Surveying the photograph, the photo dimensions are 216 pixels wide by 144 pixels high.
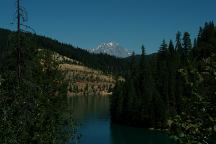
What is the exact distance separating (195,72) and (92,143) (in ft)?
243

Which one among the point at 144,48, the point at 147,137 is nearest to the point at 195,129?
the point at 147,137

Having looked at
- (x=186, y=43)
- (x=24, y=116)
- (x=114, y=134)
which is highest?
(x=186, y=43)

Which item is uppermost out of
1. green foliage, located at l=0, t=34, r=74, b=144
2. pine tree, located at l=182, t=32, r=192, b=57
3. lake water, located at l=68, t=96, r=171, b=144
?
pine tree, located at l=182, t=32, r=192, b=57

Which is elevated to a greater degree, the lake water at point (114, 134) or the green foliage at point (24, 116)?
the green foliage at point (24, 116)

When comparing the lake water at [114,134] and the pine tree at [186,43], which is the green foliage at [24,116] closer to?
the lake water at [114,134]

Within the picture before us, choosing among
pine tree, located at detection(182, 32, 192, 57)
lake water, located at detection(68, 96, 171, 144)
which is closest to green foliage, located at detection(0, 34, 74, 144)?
lake water, located at detection(68, 96, 171, 144)

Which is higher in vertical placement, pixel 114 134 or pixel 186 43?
pixel 186 43

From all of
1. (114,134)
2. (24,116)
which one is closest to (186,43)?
(114,134)

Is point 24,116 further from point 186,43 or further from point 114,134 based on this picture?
point 186,43

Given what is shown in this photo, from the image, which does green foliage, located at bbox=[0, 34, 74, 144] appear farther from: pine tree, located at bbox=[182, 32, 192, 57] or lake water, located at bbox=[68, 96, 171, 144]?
pine tree, located at bbox=[182, 32, 192, 57]

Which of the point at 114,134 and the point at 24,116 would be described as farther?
the point at 114,134

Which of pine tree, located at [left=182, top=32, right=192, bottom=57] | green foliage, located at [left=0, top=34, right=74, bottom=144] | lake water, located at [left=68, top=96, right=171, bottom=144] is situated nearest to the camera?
green foliage, located at [left=0, top=34, right=74, bottom=144]

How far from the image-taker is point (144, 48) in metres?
130

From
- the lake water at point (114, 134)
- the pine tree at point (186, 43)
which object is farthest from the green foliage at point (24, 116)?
the pine tree at point (186, 43)
